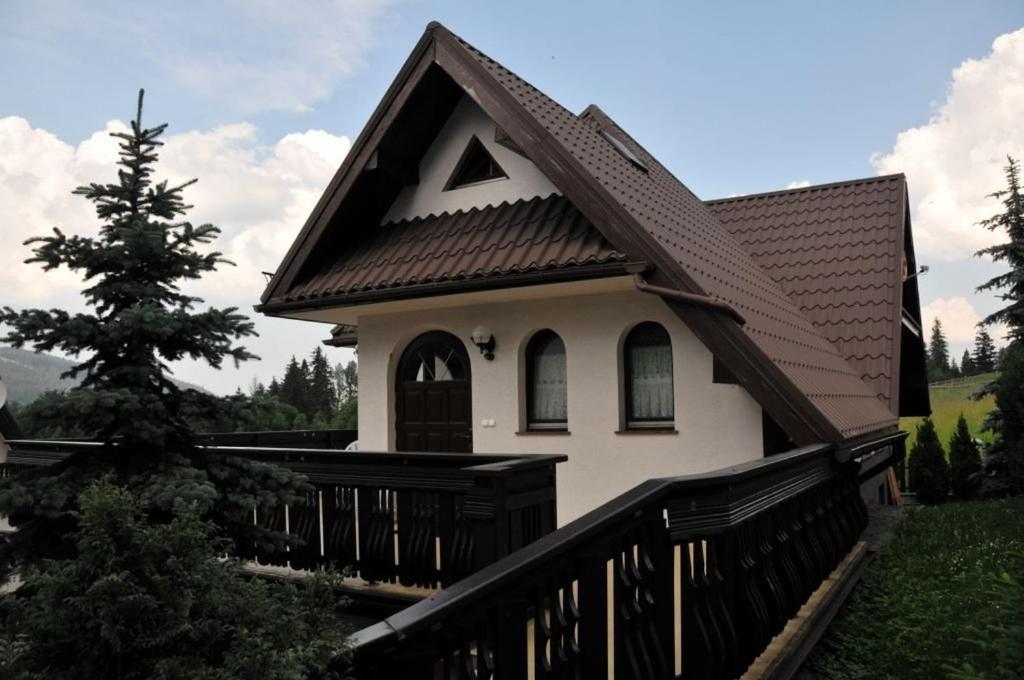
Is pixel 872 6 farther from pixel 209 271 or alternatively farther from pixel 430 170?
pixel 209 271

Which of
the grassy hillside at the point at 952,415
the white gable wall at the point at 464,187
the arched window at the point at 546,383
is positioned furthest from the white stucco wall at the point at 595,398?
the grassy hillside at the point at 952,415

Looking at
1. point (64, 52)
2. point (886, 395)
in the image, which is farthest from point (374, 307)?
point (886, 395)

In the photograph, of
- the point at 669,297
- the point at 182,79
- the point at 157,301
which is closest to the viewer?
the point at 157,301

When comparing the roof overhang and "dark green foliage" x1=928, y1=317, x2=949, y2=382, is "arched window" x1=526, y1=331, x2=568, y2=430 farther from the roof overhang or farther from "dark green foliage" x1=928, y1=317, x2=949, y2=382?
"dark green foliage" x1=928, y1=317, x2=949, y2=382

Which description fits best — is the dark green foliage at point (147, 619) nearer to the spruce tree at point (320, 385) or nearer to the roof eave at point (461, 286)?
the roof eave at point (461, 286)

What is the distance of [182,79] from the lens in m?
8.02

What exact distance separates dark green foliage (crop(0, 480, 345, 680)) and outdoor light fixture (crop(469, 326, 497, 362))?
23.8 ft

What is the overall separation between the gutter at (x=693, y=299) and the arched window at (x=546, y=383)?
7.73 ft

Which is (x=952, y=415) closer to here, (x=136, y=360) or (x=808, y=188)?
(x=808, y=188)

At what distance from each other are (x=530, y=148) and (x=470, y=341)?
104 inches

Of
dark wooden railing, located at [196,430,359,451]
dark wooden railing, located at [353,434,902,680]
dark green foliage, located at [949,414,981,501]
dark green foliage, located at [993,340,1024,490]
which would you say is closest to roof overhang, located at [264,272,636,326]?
dark wooden railing, located at [196,430,359,451]

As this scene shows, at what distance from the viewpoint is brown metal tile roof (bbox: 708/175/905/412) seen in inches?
402

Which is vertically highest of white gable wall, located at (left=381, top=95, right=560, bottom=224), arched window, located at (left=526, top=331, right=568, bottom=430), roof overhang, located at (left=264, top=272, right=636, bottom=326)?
white gable wall, located at (left=381, top=95, right=560, bottom=224)

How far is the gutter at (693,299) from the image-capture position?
6772mm
